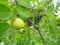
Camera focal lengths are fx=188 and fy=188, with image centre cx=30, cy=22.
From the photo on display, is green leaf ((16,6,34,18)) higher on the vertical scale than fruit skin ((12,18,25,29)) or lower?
higher

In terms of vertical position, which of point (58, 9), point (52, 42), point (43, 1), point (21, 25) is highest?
point (58, 9)

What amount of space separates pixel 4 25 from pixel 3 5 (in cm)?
8

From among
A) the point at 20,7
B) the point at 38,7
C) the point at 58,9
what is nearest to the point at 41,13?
the point at 38,7

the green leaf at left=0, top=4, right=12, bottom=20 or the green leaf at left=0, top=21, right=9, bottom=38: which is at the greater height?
the green leaf at left=0, top=4, right=12, bottom=20

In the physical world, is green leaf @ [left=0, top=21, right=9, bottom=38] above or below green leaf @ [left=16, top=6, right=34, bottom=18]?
below

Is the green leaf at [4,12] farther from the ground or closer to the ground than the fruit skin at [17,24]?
farther from the ground

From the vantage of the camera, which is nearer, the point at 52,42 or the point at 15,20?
the point at 15,20

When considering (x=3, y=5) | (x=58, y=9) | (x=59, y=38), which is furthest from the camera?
(x=58, y=9)

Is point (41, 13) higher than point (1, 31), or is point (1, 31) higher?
point (41, 13)

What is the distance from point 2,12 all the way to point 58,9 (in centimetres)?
114

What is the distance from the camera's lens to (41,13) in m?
1.24

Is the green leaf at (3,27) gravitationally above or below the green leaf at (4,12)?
below

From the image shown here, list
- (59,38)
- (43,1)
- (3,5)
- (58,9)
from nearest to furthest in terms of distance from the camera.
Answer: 1. (3,5)
2. (43,1)
3. (59,38)
4. (58,9)

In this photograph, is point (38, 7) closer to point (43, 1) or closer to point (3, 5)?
point (43, 1)
